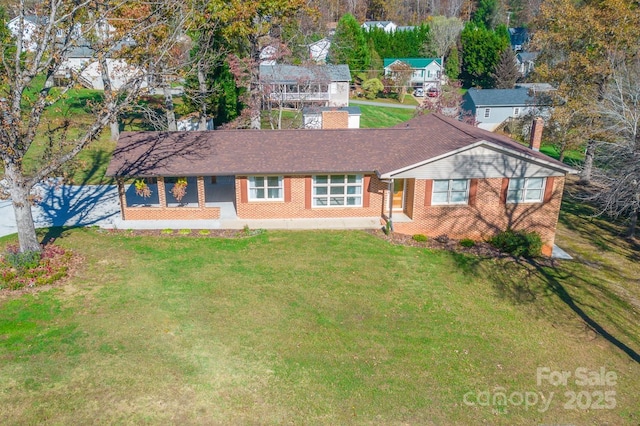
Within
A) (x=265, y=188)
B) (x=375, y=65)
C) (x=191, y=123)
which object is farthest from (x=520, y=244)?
(x=375, y=65)

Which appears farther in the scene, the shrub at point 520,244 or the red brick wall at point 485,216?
the red brick wall at point 485,216

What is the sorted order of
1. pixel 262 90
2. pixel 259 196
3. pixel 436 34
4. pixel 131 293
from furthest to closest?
1. pixel 436 34
2. pixel 262 90
3. pixel 259 196
4. pixel 131 293

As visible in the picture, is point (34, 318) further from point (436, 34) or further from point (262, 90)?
point (436, 34)

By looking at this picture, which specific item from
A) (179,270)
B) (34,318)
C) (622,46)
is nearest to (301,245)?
(179,270)

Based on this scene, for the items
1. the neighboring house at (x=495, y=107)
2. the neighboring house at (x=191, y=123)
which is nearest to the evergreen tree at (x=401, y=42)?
the neighboring house at (x=495, y=107)

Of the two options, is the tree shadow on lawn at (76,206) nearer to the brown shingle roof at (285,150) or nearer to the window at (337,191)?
the brown shingle roof at (285,150)

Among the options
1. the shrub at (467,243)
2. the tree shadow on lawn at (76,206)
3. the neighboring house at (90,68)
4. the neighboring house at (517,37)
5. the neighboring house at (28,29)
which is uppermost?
the neighboring house at (517,37)
